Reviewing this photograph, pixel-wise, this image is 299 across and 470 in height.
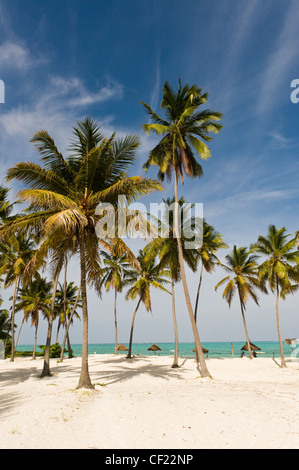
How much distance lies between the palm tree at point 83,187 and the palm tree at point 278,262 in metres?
15.0

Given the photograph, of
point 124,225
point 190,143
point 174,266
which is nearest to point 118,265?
point 174,266

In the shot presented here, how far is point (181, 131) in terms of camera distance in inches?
620

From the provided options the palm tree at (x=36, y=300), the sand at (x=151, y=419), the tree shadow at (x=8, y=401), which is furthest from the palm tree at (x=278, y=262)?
→ the palm tree at (x=36, y=300)

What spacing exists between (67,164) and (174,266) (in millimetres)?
10653

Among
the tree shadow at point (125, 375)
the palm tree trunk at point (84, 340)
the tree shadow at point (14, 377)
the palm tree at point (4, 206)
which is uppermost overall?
the palm tree at point (4, 206)

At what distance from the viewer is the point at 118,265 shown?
101ft

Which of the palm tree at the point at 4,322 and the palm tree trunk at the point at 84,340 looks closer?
the palm tree trunk at the point at 84,340

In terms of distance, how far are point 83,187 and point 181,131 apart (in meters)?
7.34

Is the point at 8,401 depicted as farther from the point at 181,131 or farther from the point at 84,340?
the point at 181,131

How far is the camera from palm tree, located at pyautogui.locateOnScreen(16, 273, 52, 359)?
110 ft

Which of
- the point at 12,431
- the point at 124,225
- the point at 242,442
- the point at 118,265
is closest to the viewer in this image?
the point at 242,442

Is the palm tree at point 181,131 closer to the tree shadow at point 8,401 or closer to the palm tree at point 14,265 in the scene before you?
the tree shadow at point 8,401

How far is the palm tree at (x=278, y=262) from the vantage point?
2094cm
